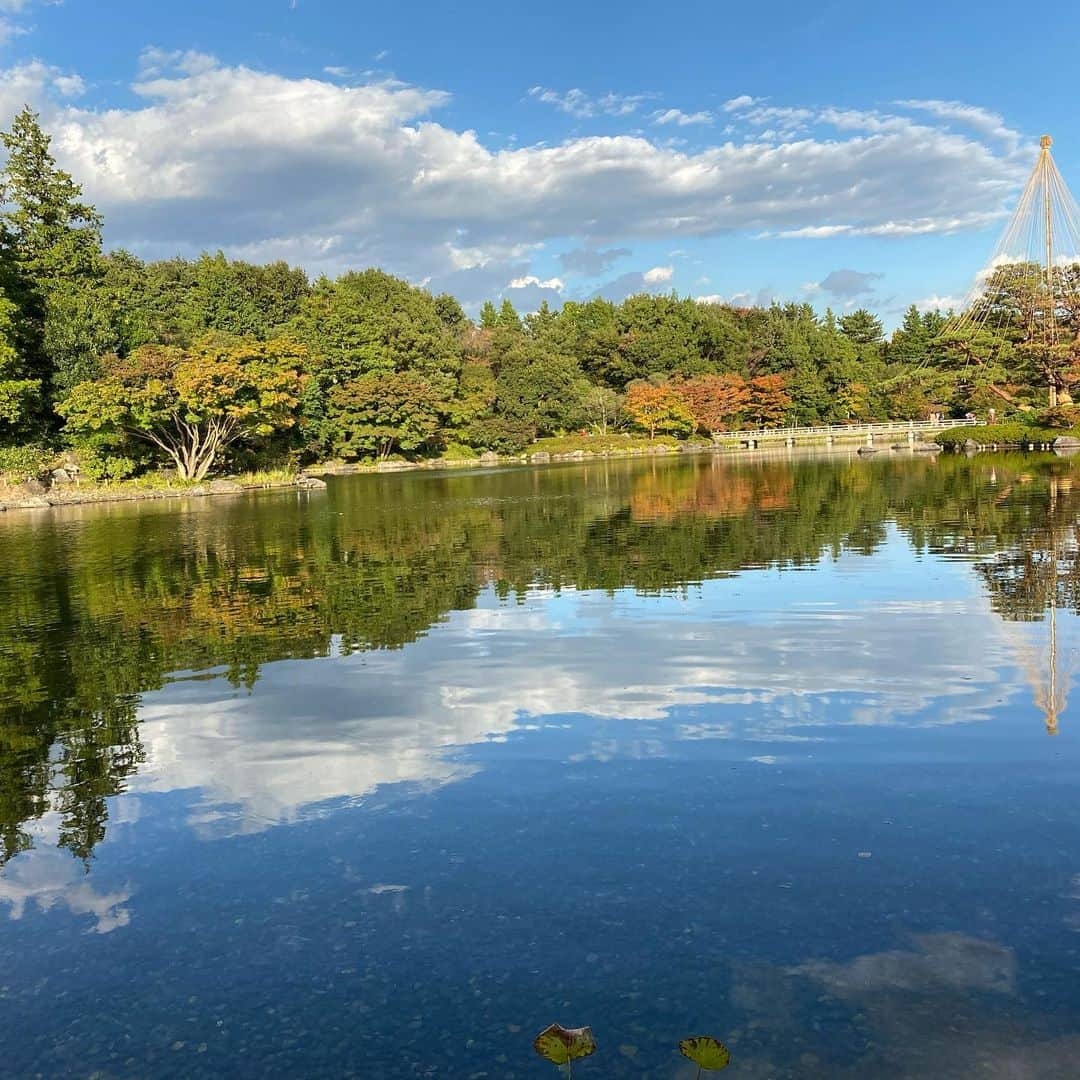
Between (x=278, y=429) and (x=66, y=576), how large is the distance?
42121 mm

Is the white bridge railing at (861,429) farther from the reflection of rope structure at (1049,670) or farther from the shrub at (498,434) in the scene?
the reflection of rope structure at (1049,670)

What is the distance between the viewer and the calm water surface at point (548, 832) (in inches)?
161

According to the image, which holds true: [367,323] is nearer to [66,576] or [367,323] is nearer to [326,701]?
[66,576]

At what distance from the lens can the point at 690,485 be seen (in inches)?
1492

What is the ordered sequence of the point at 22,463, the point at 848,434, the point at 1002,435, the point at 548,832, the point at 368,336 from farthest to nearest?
the point at 848,434 < the point at 368,336 < the point at 1002,435 < the point at 22,463 < the point at 548,832

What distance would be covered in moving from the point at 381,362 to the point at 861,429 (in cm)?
3750

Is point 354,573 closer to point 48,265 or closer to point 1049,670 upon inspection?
point 1049,670

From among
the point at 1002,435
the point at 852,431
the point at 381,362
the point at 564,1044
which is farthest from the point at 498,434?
the point at 564,1044

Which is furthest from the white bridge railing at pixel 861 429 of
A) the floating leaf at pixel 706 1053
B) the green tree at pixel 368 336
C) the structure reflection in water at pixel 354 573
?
the floating leaf at pixel 706 1053

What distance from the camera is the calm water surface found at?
409 cm

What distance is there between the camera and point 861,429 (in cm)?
7425

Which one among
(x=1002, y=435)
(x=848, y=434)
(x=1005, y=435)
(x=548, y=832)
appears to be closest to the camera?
(x=548, y=832)

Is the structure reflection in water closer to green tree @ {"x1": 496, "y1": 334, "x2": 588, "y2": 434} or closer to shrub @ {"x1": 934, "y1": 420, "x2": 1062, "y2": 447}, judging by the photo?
shrub @ {"x1": 934, "y1": 420, "x2": 1062, "y2": 447}

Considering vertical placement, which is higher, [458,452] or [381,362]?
[381,362]
